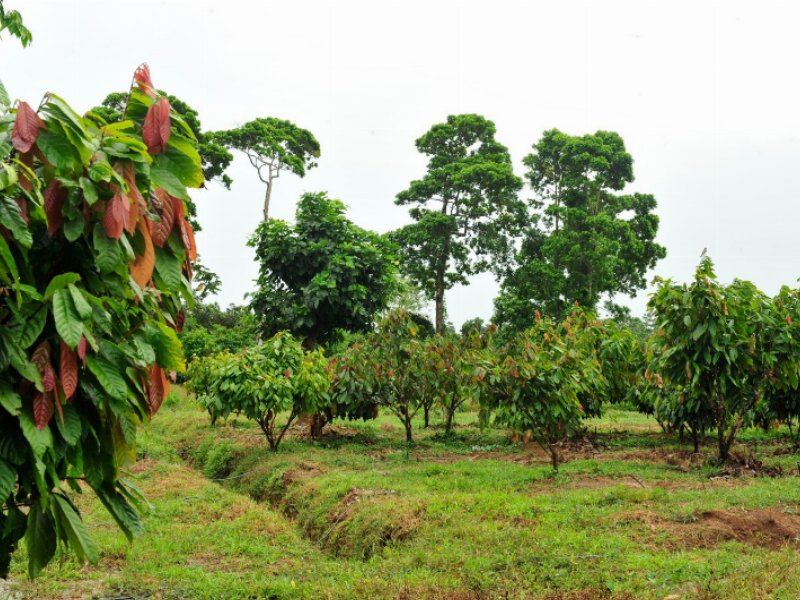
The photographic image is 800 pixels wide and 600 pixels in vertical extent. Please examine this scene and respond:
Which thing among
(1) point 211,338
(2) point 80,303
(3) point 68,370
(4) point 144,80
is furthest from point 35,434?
(1) point 211,338

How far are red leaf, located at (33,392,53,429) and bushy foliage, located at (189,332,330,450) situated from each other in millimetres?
9252

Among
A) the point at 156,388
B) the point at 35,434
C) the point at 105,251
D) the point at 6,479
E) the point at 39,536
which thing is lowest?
the point at 39,536

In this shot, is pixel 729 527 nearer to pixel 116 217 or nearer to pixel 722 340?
pixel 722 340

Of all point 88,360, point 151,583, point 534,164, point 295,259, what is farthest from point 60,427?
point 534,164

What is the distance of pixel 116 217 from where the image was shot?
196 cm

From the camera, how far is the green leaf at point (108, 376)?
6.72 feet

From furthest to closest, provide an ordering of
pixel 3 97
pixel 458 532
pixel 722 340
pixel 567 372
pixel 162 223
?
pixel 567 372 < pixel 722 340 < pixel 458 532 < pixel 162 223 < pixel 3 97

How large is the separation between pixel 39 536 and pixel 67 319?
774 mm

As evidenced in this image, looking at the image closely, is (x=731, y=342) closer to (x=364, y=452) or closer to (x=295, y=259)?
(x=364, y=452)

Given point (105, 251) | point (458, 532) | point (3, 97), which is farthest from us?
point (458, 532)

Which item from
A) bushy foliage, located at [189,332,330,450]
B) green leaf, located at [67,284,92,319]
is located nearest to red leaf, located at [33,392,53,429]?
green leaf, located at [67,284,92,319]

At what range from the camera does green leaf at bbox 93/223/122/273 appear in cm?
200

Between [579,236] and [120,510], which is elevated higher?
[579,236]

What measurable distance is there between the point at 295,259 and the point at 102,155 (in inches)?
496
